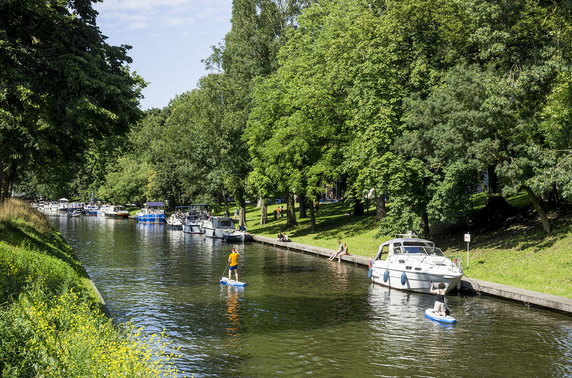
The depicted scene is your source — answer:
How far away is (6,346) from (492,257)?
2817cm

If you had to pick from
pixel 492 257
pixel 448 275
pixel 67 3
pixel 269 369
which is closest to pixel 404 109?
pixel 492 257

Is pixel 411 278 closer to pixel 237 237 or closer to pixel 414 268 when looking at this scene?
pixel 414 268

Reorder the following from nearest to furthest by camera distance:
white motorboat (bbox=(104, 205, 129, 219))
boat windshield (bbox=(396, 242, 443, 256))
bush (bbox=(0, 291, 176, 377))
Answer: bush (bbox=(0, 291, 176, 377)) → boat windshield (bbox=(396, 242, 443, 256)) → white motorboat (bbox=(104, 205, 129, 219))

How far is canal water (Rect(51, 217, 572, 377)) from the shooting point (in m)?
15.6

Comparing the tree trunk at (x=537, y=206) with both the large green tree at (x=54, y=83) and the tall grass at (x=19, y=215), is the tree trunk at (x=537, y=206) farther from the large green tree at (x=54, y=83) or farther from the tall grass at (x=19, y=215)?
the tall grass at (x=19, y=215)

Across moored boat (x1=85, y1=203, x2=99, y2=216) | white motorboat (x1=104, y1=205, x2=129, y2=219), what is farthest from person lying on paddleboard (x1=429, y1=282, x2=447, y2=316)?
moored boat (x1=85, y1=203, x2=99, y2=216)

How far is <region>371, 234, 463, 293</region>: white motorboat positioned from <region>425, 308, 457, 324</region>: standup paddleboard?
15.0 ft

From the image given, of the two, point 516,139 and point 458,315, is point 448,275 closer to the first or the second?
point 458,315

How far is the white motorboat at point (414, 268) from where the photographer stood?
2641 centimetres

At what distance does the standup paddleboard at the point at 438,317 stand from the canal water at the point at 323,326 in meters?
0.30

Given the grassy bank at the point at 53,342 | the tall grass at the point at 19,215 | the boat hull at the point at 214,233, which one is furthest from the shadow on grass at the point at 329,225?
the grassy bank at the point at 53,342

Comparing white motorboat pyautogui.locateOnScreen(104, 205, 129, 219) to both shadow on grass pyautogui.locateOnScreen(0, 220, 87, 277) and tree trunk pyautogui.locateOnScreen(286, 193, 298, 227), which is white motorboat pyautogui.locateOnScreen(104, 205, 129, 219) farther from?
shadow on grass pyautogui.locateOnScreen(0, 220, 87, 277)

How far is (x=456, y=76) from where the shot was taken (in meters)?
32.9

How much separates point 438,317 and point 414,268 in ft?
20.6
